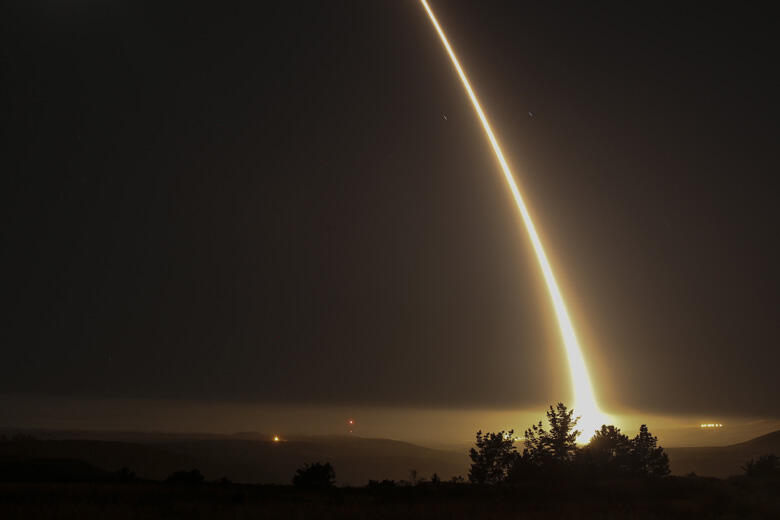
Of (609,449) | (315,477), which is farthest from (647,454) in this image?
(315,477)

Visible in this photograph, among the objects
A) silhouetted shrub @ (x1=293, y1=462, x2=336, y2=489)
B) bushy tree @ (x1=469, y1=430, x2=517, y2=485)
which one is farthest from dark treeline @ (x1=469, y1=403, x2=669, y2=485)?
silhouetted shrub @ (x1=293, y1=462, x2=336, y2=489)

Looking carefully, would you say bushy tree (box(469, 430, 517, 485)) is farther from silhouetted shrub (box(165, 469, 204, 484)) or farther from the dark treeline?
silhouetted shrub (box(165, 469, 204, 484))

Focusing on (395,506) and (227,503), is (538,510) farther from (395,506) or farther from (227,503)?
(227,503)

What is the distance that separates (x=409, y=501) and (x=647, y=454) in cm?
3537

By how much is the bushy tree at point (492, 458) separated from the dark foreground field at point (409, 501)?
19.2 meters

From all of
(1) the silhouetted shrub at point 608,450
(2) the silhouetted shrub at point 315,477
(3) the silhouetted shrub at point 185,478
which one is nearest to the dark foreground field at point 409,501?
(3) the silhouetted shrub at point 185,478

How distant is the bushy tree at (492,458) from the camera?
186 ft

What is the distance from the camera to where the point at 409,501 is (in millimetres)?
29594

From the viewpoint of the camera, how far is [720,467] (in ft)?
560

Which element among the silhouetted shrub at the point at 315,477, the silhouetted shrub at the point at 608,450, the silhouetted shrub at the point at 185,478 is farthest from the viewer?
the silhouetted shrub at the point at 608,450

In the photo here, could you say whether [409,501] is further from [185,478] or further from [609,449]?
[609,449]

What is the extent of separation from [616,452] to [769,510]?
99.2 feet

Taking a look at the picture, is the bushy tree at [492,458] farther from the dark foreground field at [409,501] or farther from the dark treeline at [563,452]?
the dark foreground field at [409,501]

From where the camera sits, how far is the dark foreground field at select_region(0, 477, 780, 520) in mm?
24375
